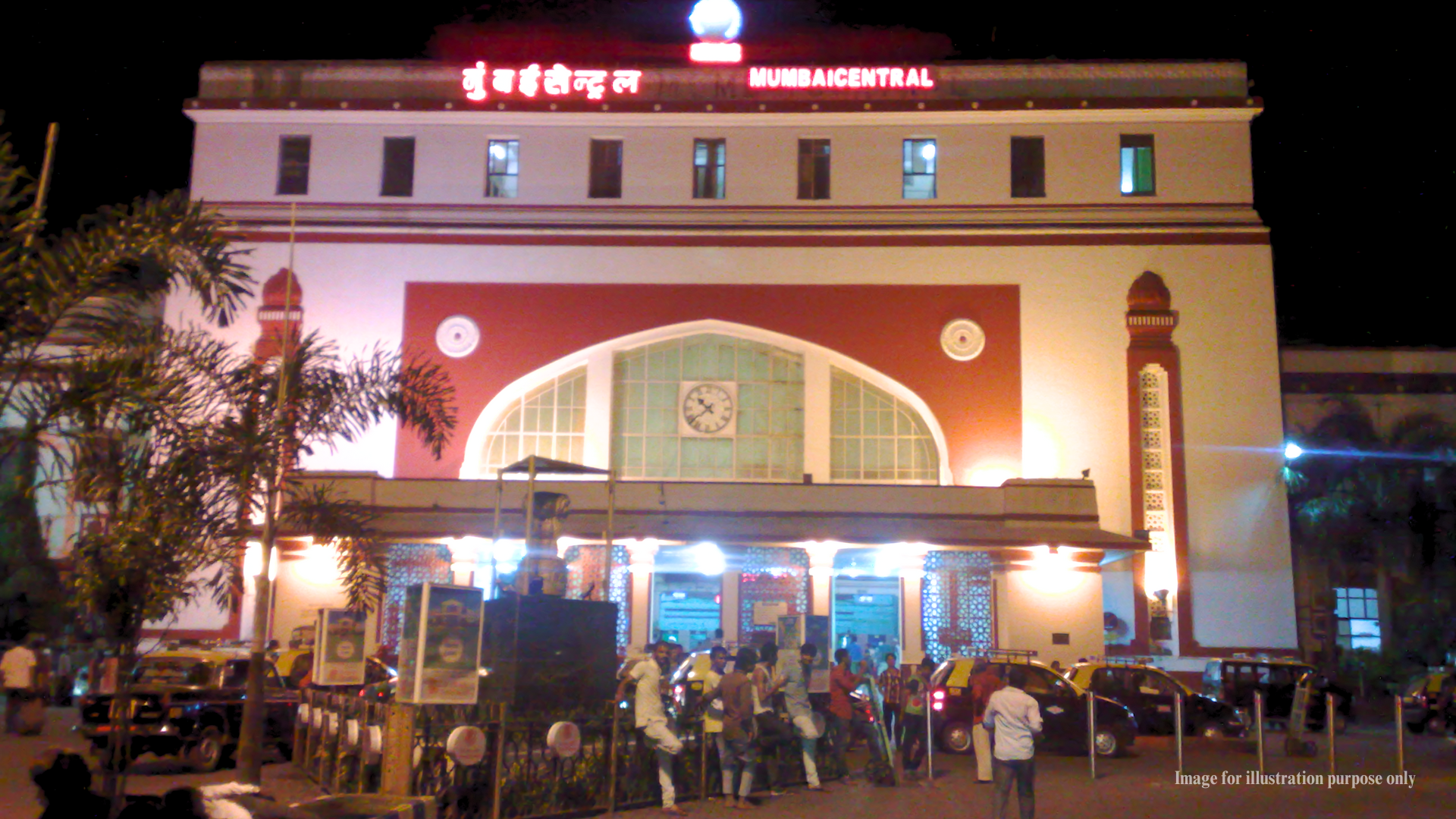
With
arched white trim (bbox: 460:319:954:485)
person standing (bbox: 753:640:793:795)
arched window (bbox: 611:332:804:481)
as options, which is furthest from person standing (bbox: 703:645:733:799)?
arched white trim (bbox: 460:319:954:485)

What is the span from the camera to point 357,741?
1220 centimetres

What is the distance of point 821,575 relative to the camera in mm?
25938

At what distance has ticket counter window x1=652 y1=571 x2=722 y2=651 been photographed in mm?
27672

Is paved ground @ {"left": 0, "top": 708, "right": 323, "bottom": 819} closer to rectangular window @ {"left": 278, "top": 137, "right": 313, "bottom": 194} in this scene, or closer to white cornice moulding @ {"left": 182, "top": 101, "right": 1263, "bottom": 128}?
rectangular window @ {"left": 278, "top": 137, "right": 313, "bottom": 194}

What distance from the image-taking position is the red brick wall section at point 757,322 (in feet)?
96.2

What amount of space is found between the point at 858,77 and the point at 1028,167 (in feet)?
14.9

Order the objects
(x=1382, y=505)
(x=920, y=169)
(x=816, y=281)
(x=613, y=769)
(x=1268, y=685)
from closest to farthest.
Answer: (x=613, y=769) → (x=1268, y=685) → (x=1382, y=505) → (x=816, y=281) → (x=920, y=169)

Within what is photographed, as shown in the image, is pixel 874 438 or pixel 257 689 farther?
pixel 874 438

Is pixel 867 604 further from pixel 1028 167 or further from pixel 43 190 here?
pixel 43 190

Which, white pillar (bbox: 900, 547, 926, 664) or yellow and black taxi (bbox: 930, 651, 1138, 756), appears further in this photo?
white pillar (bbox: 900, 547, 926, 664)

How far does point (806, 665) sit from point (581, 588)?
12.0m

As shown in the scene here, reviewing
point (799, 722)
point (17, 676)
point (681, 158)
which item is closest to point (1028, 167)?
point (681, 158)

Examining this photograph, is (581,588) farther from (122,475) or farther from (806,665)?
(122,475)

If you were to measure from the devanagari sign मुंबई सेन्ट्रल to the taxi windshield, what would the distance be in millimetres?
17432
